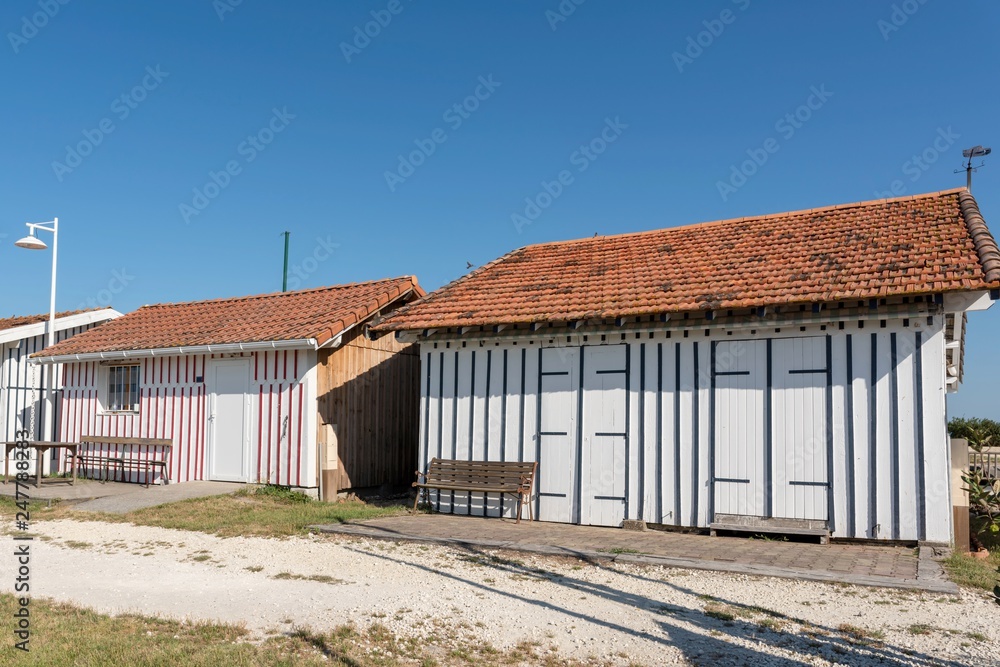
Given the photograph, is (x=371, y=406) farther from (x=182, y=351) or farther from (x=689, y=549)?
(x=689, y=549)

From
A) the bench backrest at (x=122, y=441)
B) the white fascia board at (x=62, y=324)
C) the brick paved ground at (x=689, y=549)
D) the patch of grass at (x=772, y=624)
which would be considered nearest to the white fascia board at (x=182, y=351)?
the white fascia board at (x=62, y=324)

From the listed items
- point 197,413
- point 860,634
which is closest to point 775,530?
point 860,634

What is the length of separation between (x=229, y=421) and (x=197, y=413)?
0.82 m

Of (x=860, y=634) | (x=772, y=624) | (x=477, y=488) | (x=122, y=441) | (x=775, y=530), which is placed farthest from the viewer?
(x=122, y=441)

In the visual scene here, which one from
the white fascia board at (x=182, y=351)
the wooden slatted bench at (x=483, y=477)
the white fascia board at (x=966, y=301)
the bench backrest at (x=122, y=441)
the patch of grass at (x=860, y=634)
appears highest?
the white fascia board at (x=966, y=301)

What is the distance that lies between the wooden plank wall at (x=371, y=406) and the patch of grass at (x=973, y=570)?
31.0 ft

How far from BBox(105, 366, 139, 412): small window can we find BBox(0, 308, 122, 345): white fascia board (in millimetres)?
2481

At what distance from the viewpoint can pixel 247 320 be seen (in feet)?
49.8

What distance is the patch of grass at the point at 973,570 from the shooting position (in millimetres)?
6863

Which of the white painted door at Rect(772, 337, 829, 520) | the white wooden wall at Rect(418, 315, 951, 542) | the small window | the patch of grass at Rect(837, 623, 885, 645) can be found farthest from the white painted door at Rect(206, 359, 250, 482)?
the patch of grass at Rect(837, 623, 885, 645)

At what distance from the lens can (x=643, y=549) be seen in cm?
851

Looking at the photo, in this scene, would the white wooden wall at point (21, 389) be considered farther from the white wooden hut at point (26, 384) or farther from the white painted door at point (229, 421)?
the white painted door at point (229, 421)

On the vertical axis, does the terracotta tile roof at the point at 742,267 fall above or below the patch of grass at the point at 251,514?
above

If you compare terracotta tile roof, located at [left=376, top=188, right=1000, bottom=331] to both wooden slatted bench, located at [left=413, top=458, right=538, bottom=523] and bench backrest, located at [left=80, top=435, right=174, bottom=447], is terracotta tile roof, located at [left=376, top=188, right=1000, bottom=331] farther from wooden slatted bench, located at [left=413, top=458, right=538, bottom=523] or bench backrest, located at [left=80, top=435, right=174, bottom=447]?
bench backrest, located at [left=80, top=435, right=174, bottom=447]
